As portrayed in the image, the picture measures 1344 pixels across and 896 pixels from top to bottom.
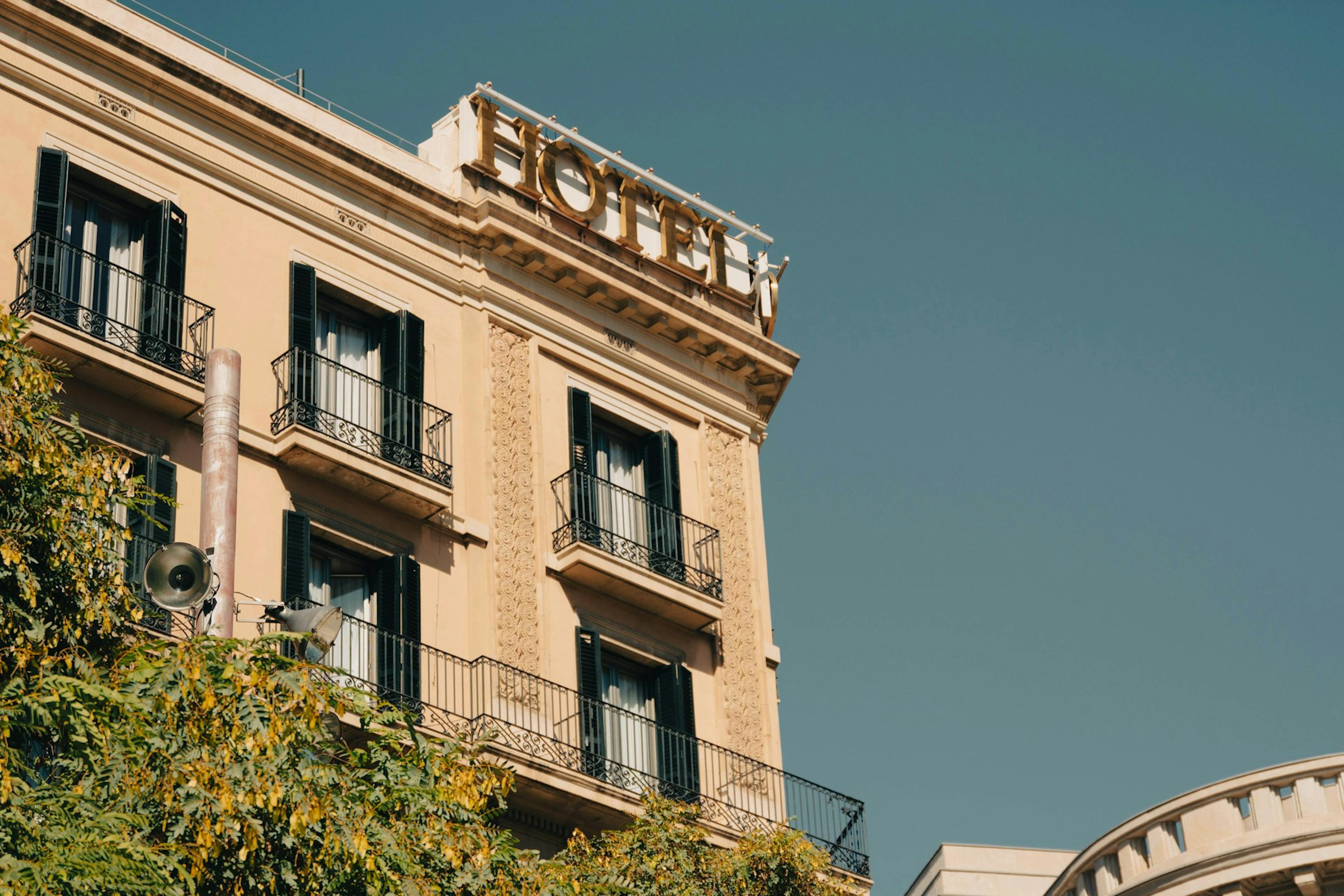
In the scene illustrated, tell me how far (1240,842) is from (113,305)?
16.2 metres

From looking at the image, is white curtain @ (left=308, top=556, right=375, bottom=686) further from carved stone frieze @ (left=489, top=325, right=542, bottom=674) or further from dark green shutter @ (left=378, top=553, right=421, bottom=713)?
carved stone frieze @ (left=489, top=325, right=542, bottom=674)

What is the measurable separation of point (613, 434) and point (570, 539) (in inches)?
111

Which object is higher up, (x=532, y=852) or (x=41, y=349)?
(x=41, y=349)

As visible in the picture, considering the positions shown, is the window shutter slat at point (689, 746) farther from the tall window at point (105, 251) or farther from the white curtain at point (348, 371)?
the tall window at point (105, 251)

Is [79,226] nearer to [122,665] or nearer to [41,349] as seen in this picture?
[41,349]

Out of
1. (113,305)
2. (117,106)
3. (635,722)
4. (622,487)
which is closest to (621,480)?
(622,487)

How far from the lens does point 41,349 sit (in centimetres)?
2483

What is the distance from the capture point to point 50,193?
1029 inches

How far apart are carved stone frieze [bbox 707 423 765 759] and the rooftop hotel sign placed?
8.53 ft

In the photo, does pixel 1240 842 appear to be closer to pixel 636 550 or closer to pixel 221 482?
pixel 636 550

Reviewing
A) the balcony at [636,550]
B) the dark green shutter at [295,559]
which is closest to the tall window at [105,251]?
the dark green shutter at [295,559]

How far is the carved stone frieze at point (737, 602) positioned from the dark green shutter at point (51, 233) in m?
10.1

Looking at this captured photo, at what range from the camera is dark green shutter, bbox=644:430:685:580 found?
30641 mm

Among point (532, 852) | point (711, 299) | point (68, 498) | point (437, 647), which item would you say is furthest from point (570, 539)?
point (68, 498)
